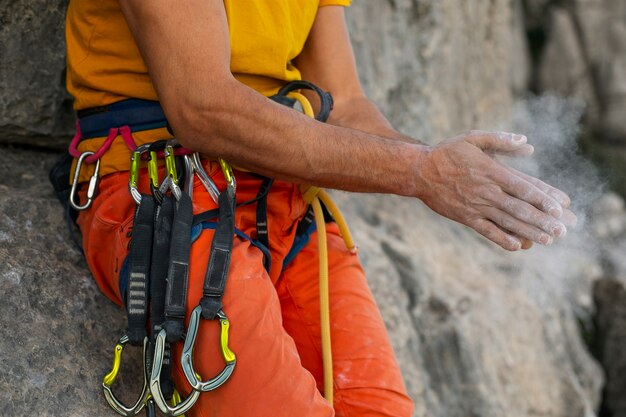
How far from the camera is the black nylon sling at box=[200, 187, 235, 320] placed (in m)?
1.99

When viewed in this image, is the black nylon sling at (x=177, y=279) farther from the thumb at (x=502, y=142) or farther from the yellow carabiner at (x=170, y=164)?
the thumb at (x=502, y=142)

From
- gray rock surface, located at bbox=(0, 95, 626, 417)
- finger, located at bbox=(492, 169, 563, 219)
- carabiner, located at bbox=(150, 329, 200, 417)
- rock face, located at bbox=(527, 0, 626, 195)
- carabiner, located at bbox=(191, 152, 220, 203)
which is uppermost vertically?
finger, located at bbox=(492, 169, 563, 219)

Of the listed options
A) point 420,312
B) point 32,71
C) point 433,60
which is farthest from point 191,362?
point 433,60

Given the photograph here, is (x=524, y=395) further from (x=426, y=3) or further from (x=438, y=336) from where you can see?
(x=426, y=3)

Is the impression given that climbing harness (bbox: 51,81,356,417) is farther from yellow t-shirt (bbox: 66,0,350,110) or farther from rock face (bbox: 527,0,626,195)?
rock face (bbox: 527,0,626,195)

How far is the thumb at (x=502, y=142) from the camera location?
2.10 metres

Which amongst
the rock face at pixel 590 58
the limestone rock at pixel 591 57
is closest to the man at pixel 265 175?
the rock face at pixel 590 58

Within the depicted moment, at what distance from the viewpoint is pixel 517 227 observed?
2.01 metres

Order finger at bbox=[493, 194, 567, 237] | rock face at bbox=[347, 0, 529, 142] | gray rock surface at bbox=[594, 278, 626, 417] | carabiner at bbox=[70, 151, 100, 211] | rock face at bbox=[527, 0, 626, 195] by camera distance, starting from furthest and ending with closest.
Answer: rock face at bbox=[527, 0, 626, 195]
gray rock surface at bbox=[594, 278, 626, 417]
rock face at bbox=[347, 0, 529, 142]
carabiner at bbox=[70, 151, 100, 211]
finger at bbox=[493, 194, 567, 237]

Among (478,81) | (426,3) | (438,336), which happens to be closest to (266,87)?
(438,336)

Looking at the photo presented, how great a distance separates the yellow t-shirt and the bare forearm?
0.96ft

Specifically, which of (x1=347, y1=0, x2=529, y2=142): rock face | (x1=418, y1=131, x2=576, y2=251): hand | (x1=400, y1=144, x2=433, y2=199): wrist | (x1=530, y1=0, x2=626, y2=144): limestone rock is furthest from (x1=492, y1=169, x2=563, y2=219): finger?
(x1=530, y1=0, x2=626, y2=144): limestone rock

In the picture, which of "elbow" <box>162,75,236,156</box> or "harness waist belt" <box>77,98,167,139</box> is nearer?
"elbow" <box>162,75,236,156</box>

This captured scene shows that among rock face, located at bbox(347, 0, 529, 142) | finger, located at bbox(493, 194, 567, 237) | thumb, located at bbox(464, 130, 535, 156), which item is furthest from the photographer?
rock face, located at bbox(347, 0, 529, 142)
